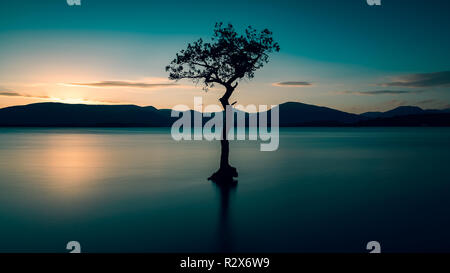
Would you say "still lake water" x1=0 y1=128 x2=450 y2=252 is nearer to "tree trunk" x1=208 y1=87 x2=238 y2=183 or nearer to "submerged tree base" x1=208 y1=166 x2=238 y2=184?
"submerged tree base" x1=208 y1=166 x2=238 y2=184

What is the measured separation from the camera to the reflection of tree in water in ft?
26.0

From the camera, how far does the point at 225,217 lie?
10.4 m

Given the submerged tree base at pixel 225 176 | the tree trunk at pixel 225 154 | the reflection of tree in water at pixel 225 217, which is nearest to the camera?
the reflection of tree in water at pixel 225 217

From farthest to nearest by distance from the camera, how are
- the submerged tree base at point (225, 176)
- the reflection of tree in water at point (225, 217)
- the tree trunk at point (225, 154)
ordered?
the submerged tree base at point (225, 176)
the tree trunk at point (225, 154)
the reflection of tree in water at point (225, 217)

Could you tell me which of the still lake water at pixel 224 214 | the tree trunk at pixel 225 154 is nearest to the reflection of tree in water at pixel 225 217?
the still lake water at pixel 224 214

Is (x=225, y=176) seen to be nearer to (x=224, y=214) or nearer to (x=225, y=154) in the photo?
(x=225, y=154)

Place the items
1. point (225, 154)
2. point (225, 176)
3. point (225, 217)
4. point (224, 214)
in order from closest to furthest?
point (225, 217), point (224, 214), point (225, 154), point (225, 176)

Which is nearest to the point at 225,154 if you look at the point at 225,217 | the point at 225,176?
the point at 225,176

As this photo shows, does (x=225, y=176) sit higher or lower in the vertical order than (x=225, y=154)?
lower

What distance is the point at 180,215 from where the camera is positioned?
1062cm

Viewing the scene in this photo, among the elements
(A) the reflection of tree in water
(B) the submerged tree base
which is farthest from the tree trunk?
(A) the reflection of tree in water

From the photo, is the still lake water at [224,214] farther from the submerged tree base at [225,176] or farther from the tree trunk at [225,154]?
the tree trunk at [225,154]

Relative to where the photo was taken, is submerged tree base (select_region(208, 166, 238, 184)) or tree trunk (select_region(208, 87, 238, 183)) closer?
tree trunk (select_region(208, 87, 238, 183))

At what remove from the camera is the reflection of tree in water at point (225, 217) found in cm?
794
